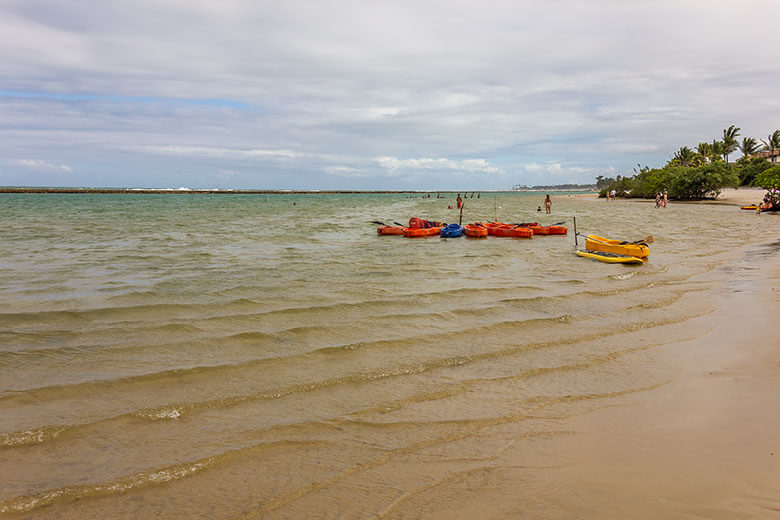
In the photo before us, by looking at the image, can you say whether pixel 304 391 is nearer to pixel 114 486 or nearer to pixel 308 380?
pixel 308 380

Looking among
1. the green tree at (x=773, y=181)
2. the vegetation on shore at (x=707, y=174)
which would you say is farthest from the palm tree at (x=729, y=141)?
the green tree at (x=773, y=181)

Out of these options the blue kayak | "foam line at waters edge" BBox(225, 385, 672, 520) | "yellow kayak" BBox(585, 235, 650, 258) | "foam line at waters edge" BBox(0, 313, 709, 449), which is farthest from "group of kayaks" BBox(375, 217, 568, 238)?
"foam line at waters edge" BBox(225, 385, 672, 520)

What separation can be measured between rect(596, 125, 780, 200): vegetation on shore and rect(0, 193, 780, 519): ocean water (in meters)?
43.3

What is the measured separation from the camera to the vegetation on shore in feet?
194

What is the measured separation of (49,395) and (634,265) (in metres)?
16.1

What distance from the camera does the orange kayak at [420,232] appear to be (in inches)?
1028

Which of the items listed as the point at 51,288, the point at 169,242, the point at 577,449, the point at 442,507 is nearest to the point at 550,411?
the point at 577,449

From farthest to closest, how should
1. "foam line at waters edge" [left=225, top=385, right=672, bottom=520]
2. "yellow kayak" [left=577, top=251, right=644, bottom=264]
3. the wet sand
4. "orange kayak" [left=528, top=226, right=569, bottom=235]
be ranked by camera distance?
1. "orange kayak" [left=528, top=226, right=569, bottom=235]
2. "yellow kayak" [left=577, top=251, right=644, bottom=264]
3. "foam line at waters edge" [left=225, top=385, right=672, bottom=520]
4. the wet sand

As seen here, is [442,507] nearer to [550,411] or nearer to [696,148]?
[550,411]

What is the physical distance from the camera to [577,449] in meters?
4.31

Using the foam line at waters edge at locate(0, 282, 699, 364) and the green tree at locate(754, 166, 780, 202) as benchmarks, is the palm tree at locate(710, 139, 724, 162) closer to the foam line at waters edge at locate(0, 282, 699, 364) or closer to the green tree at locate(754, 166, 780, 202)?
the green tree at locate(754, 166, 780, 202)

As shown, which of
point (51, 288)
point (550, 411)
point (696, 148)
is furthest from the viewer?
point (696, 148)

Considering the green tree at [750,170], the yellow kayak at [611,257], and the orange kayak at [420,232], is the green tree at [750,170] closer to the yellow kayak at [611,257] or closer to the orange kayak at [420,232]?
the orange kayak at [420,232]

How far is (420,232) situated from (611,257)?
1139cm
